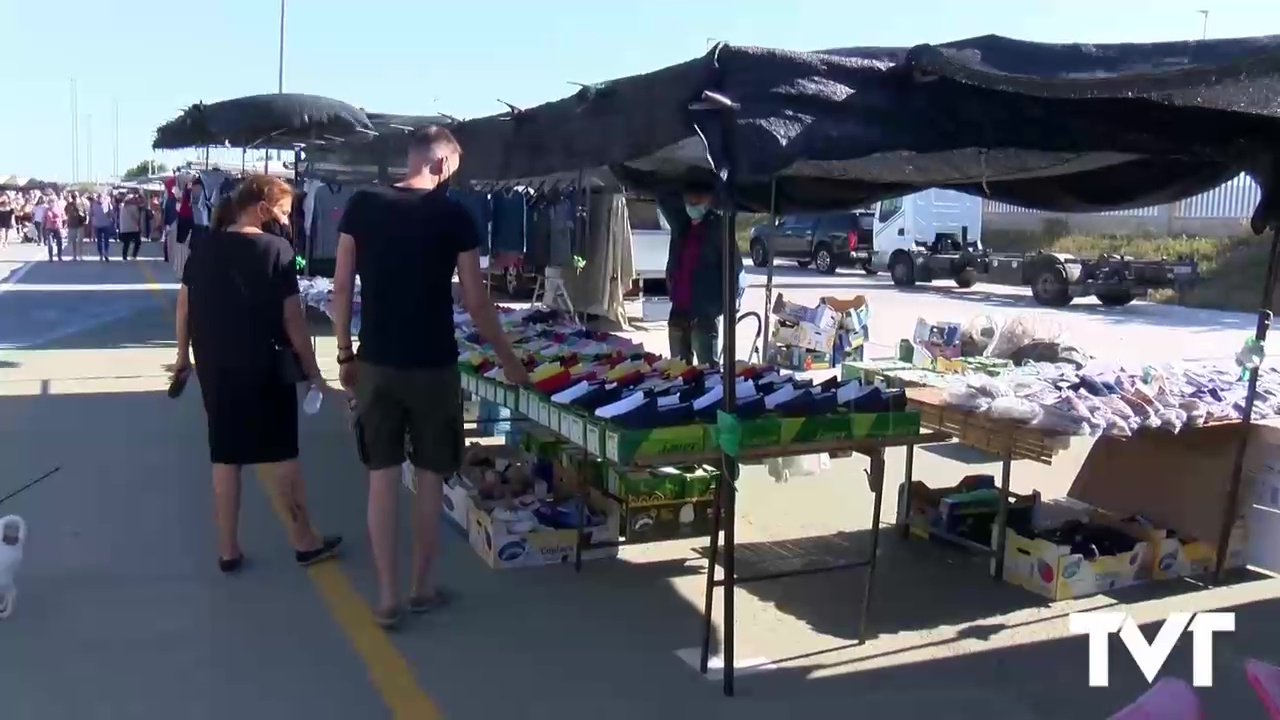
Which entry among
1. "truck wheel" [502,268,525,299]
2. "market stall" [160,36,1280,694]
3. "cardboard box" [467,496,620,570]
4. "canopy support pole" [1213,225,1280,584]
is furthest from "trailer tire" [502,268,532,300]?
"canopy support pole" [1213,225,1280,584]

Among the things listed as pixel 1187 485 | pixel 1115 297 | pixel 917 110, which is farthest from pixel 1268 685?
pixel 1115 297

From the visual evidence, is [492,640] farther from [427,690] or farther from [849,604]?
[849,604]

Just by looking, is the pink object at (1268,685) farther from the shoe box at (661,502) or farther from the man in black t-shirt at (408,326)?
the shoe box at (661,502)

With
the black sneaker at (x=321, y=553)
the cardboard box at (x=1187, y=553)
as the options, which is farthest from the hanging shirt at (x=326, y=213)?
the cardboard box at (x=1187, y=553)

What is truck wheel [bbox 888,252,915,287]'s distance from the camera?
23.9 m

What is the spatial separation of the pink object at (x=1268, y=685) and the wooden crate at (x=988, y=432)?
9.08 feet

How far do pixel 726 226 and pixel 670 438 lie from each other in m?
0.89

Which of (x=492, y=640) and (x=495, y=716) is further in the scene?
(x=492, y=640)

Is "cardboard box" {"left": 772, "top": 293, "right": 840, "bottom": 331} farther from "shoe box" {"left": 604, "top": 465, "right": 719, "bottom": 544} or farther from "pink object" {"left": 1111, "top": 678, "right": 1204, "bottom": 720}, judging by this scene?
"pink object" {"left": 1111, "top": 678, "right": 1204, "bottom": 720}

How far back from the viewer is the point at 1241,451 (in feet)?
16.8

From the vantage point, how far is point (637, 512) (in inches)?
207

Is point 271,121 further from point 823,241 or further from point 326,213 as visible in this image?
point 823,241

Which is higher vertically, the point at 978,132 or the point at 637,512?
the point at 978,132

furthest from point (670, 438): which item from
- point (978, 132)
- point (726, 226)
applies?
point (978, 132)
